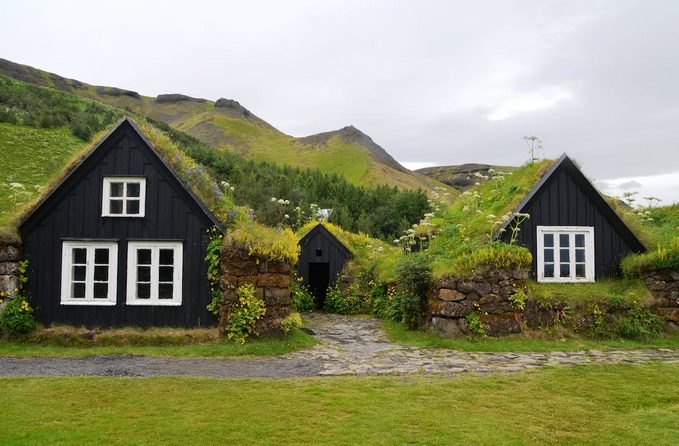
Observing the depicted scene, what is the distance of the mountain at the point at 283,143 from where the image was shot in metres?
104

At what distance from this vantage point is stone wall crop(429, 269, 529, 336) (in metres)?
14.2

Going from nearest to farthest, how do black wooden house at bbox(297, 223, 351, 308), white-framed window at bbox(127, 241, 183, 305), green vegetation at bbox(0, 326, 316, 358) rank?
green vegetation at bbox(0, 326, 316, 358) → white-framed window at bbox(127, 241, 183, 305) → black wooden house at bbox(297, 223, 351, 308)

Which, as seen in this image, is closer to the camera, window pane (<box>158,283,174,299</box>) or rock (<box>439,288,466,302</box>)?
window pane (<box>158,283,174,299</box>)

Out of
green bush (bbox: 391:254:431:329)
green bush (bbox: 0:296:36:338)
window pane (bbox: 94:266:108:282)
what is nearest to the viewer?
green bush (bbox: 0:296:36:338)

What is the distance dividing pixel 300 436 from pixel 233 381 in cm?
327

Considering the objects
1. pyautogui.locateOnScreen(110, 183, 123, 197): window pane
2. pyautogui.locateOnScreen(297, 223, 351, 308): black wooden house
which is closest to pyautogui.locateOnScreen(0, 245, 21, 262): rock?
pyautogui.locateOnScreen(110, 183, 123, 197): window pane

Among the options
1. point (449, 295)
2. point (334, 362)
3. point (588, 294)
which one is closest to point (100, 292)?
point (334, 362)

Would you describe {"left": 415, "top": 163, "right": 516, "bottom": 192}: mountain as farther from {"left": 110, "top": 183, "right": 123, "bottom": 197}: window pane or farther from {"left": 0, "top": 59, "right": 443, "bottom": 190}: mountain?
{"left": 110, "top": 183, "right": 123, "bottom": 197}: window pane

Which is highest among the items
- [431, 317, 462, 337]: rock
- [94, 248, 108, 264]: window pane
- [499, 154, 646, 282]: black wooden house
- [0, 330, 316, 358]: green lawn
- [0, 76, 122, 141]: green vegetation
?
[0, 76, 122, 141]: green vegetation

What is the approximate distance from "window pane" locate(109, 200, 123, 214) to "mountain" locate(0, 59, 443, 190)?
7063 centimetres

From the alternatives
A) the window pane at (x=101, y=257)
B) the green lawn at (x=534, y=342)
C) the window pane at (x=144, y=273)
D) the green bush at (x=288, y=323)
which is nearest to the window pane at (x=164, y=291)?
the window pane at (x=144, y=273)

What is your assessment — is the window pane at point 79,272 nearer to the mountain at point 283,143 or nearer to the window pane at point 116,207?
the window pane at point 116,207

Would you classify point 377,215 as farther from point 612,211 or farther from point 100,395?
point 100,395

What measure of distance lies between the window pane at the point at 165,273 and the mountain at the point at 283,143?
70.7 m
